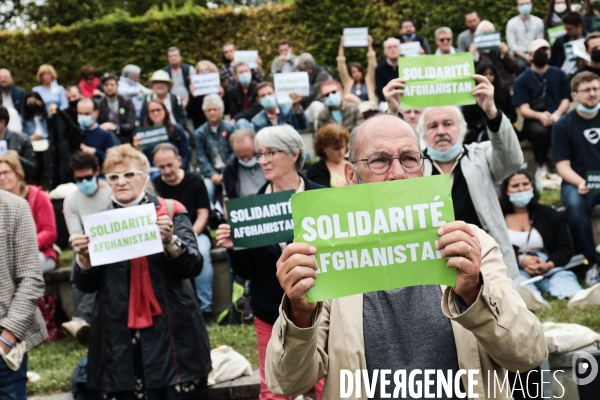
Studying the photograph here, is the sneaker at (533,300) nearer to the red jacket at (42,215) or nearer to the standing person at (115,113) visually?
the red jacket at (42,215)

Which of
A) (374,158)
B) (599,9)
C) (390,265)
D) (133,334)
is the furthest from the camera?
(599,9)

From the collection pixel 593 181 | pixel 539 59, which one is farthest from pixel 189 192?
pixel 539 59

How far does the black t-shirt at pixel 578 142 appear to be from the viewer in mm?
9352

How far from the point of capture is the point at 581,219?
922cm

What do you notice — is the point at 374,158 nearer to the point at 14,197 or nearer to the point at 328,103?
the point at 14,197

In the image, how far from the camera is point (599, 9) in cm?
1492

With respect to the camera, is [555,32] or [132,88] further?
[132,88]

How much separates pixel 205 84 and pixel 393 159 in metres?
12.0

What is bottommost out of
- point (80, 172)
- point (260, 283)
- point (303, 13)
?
point (260, 283)

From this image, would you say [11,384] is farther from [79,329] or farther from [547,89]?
[547,89]

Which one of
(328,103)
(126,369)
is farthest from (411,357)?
(328,103)

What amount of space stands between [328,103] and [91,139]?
11.9 ft

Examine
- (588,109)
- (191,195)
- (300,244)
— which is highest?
(588,109)

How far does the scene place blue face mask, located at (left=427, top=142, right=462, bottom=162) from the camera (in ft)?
18.4
